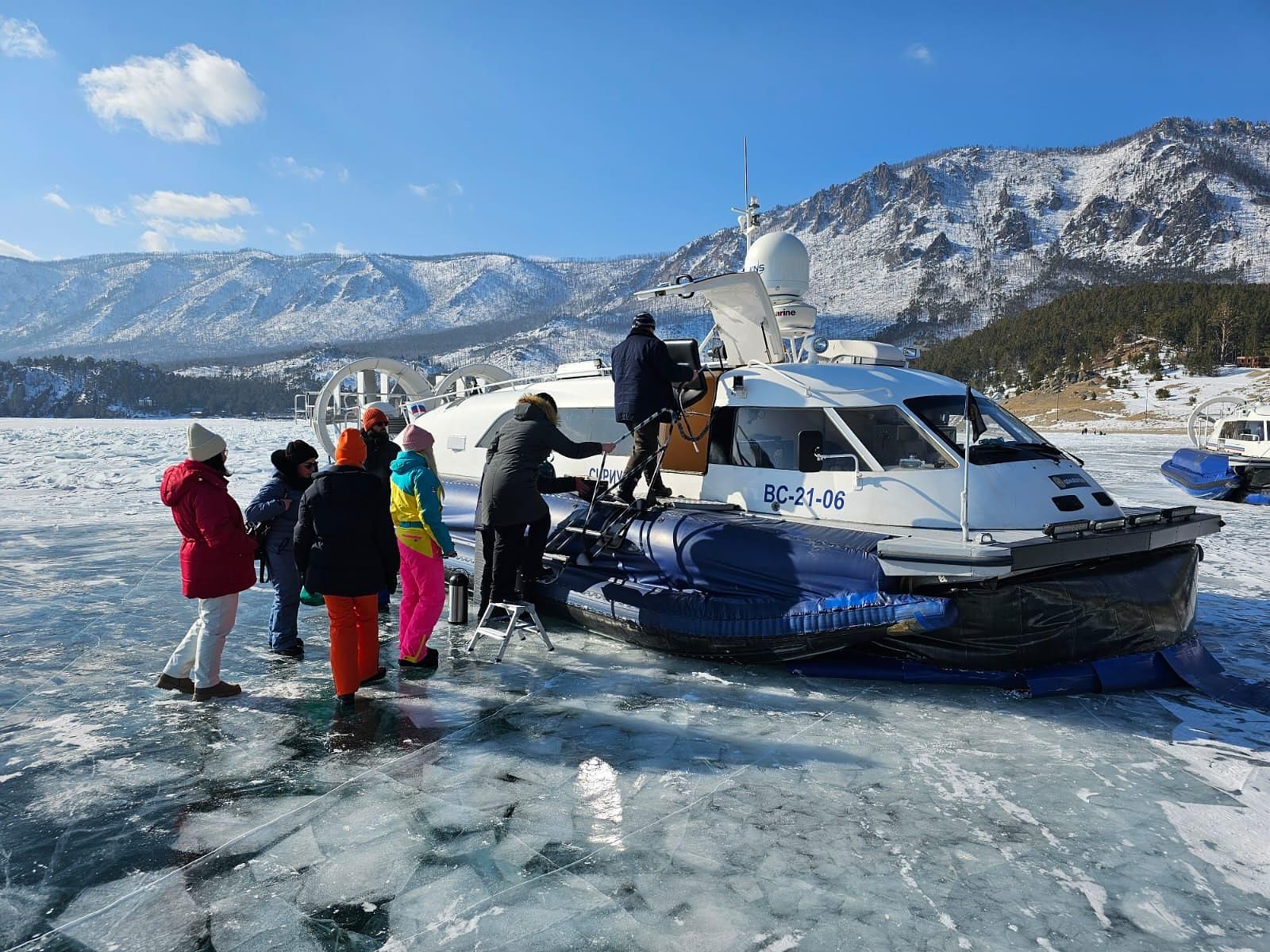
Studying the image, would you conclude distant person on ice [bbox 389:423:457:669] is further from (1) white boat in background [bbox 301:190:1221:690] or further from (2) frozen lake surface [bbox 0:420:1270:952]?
(1) white boat in background [bbox 301:190:1221:690]

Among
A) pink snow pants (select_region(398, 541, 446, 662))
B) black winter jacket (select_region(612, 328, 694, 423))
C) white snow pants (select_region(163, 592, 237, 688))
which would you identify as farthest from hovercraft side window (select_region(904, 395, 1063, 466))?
white snow pants (select_region(163, 592, 237, 688))

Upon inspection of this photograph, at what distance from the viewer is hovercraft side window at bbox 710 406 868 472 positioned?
498 centimetres

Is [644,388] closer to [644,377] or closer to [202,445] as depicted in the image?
[644,377]

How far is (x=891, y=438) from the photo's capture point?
485 centimetres

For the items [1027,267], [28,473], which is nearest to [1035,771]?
[28,473]

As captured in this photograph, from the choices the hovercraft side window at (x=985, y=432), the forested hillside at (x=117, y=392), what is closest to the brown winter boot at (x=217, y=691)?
the hovercraft side window at (x=985, y=432)

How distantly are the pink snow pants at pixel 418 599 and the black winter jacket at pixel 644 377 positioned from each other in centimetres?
159

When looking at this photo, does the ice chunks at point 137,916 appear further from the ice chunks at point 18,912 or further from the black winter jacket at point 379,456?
the black winter jacket at point 379,456

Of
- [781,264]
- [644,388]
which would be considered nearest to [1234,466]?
[781,264]

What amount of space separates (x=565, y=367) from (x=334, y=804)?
4765 mm

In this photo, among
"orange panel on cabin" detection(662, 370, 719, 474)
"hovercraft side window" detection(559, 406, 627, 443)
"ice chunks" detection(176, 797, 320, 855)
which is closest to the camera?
"ice chunks" detection(176, 797, 320, 855)

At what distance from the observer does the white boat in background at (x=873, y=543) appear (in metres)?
4.05

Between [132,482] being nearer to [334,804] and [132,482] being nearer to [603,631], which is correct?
[603,631]

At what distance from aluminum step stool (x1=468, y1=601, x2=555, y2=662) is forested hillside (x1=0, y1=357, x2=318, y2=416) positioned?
87.5 meters
